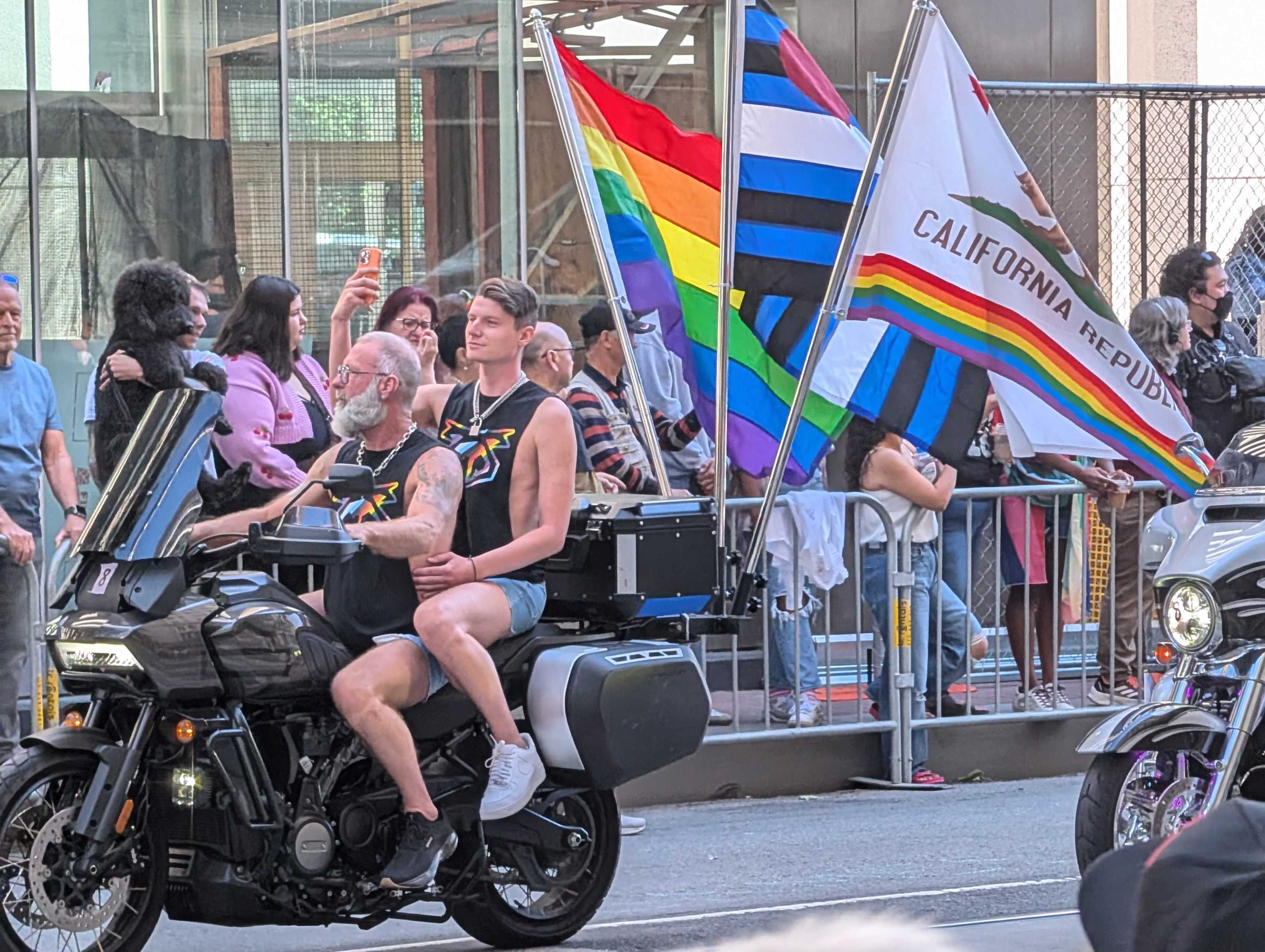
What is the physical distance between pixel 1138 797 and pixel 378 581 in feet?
7.47

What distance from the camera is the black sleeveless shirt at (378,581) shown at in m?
6.08

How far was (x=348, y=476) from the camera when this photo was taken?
17.7 feet

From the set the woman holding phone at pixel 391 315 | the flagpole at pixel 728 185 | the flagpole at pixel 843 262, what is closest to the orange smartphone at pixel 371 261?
the woman holding phone at pixel 391 315

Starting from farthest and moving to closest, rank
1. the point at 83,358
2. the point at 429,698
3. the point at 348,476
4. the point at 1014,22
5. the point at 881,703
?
the point at 1014,22 < the point at 83,358 < the point at 881,703 < the point at 429,698 < the point at 348,476

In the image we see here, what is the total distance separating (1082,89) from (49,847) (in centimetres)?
667

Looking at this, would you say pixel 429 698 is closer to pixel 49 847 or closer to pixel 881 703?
pixel 49 847

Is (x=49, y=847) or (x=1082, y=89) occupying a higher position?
(x=1082, y=89)

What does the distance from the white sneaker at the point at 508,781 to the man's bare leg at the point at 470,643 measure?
0.03 meters

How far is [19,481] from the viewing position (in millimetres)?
7891

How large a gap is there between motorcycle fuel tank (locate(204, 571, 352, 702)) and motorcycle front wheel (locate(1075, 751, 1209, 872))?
219 cm

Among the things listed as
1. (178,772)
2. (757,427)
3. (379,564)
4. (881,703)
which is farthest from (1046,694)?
→ (178,772)

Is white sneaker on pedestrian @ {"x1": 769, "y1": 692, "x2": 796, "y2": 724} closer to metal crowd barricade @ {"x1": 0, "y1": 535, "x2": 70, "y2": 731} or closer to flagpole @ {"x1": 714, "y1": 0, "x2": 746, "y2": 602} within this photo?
flagpole @ {"x1": 714, "y1": 0, "x2": 746, "y2": 602}

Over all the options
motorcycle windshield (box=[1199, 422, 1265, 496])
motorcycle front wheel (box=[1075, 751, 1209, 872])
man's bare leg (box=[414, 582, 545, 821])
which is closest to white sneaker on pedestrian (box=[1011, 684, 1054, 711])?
motorcycle windshield (box=[1199, 422, 1265, 496])

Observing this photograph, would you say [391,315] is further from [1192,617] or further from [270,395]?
[1192,617]
